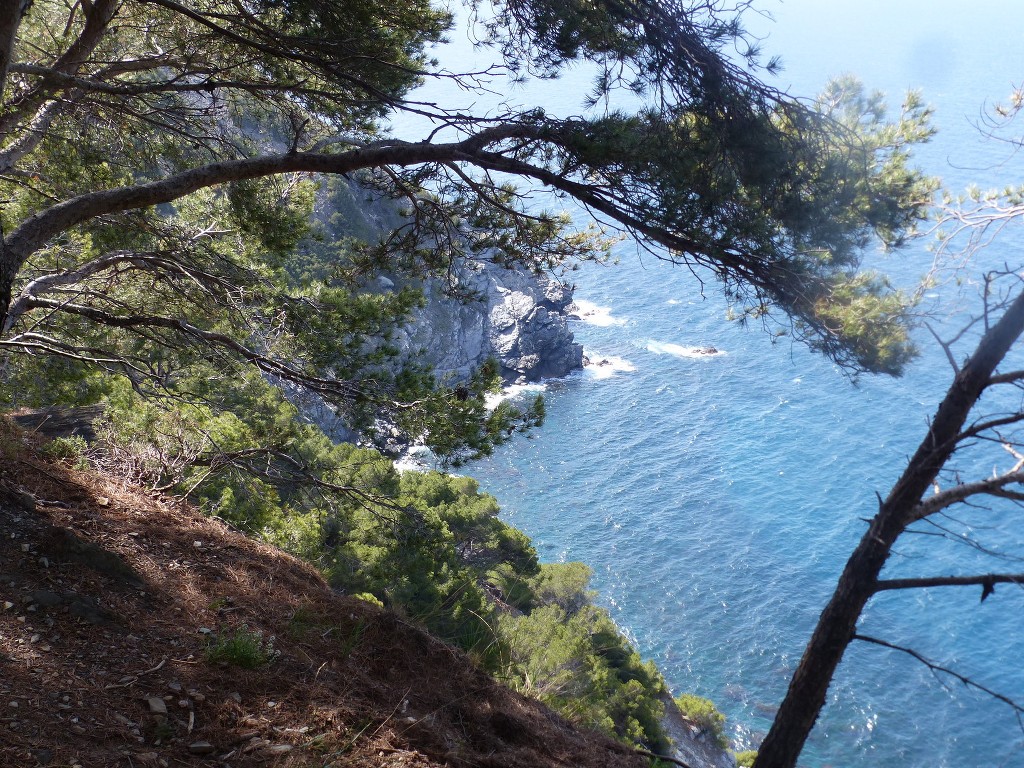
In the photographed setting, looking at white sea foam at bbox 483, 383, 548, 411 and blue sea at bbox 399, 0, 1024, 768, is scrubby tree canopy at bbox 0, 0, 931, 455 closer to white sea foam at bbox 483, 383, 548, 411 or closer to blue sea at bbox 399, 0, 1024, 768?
blue sea at bbox 399, 0, 1024, 768

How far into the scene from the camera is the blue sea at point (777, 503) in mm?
21047

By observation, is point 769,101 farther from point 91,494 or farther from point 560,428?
point 560,428

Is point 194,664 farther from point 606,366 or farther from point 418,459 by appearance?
point 606,366

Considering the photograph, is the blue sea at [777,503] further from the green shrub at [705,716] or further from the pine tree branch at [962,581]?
the pine tree branch at [962,581]

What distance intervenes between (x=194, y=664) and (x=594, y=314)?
163ft

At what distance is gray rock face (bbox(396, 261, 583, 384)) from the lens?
1745 inches

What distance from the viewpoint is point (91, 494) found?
5230 millimetres

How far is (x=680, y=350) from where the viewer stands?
143 feet

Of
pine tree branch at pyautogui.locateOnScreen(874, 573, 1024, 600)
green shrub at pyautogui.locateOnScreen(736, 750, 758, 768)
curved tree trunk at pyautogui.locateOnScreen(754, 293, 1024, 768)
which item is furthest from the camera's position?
green shrub at pyautogui.locateOnScreen(736, 750, 758, 768)

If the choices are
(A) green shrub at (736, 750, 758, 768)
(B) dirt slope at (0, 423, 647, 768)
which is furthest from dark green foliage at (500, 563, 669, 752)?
(B) dirt slope at (0, 423, 647, 768)

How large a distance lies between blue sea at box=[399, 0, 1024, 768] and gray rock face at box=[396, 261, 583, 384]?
2.15 metres

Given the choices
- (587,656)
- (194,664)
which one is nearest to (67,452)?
(194,664)

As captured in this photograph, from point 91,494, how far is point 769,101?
5706 mm

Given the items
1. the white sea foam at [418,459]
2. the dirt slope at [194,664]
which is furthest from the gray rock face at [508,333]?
the dirt slope at [194,664]
